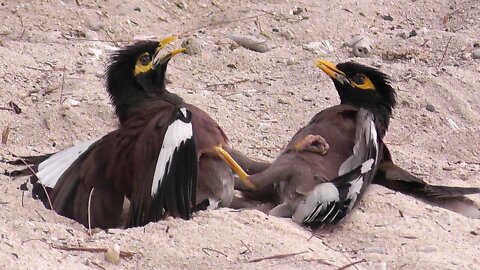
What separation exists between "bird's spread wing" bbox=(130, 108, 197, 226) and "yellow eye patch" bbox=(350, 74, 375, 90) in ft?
3.52

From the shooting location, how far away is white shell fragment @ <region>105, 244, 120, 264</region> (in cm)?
378

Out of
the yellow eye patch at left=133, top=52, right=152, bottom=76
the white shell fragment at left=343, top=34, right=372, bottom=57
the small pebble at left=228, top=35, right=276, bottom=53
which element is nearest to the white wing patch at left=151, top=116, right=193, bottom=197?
the yellow eye patch at left=133, top=52, right=152, bottom=76

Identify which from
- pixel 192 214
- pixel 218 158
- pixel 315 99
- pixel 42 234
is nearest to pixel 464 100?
pixel 315 99

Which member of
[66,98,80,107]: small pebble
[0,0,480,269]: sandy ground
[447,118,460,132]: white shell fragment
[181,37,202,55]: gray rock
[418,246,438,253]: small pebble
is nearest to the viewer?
[0,0,480,269]: sandy ground

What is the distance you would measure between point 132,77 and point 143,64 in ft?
0.31

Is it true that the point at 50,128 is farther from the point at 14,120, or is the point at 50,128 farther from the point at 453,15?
the point at 453,15

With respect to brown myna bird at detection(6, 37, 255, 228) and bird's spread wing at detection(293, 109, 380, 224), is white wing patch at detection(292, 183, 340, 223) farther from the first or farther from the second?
brown myna bird at detection(6, 37, 255, 228)

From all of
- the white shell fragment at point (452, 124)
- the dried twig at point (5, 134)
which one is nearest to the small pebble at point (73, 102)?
the dried twig at point (5, 134)

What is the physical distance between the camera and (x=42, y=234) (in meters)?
3.95

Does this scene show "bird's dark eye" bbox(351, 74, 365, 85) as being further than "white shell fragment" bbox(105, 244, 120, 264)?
Yes

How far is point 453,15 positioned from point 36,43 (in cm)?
298

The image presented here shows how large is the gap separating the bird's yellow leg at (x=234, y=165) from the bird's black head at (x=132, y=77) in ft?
1.88

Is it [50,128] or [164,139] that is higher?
[164,139]

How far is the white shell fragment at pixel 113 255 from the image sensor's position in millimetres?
3783
